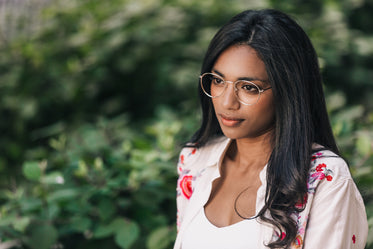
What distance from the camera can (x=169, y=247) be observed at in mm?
2463

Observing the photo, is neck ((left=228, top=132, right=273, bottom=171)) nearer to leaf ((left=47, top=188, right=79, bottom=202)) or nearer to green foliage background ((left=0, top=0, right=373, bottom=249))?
leaf ((left=47, top=188, right=79, bottom=202))

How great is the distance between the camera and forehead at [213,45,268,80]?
169 cm

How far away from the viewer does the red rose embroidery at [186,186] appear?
7.01 ft

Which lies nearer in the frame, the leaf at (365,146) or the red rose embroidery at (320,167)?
the red rose embroidery at (320,167)

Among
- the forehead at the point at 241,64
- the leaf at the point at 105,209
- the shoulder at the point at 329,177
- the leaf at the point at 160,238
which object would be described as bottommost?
the leaf at the point at 160,238

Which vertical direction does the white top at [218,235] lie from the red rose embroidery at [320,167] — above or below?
below

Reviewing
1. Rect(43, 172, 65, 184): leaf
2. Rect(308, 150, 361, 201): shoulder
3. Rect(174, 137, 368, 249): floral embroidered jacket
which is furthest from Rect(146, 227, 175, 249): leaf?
Rect(308, 150, 361, 201): shoulder

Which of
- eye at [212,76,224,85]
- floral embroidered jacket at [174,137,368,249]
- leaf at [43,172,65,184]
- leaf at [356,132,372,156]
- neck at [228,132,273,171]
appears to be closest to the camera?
floral embroidered jacket at [174,137,368,249]

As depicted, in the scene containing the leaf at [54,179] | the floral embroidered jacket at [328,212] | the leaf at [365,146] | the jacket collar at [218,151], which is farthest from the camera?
the leaf at [54,179]

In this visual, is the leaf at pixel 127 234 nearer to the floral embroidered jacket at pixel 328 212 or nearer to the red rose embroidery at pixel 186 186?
the red rose embroidery at pixel 186 186

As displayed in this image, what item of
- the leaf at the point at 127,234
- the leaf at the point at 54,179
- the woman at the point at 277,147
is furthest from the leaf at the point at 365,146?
the leaf at the point at 54,179

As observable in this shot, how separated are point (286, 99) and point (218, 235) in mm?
558

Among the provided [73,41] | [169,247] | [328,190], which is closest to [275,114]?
[328,190]

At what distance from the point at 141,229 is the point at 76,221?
0.36 m
